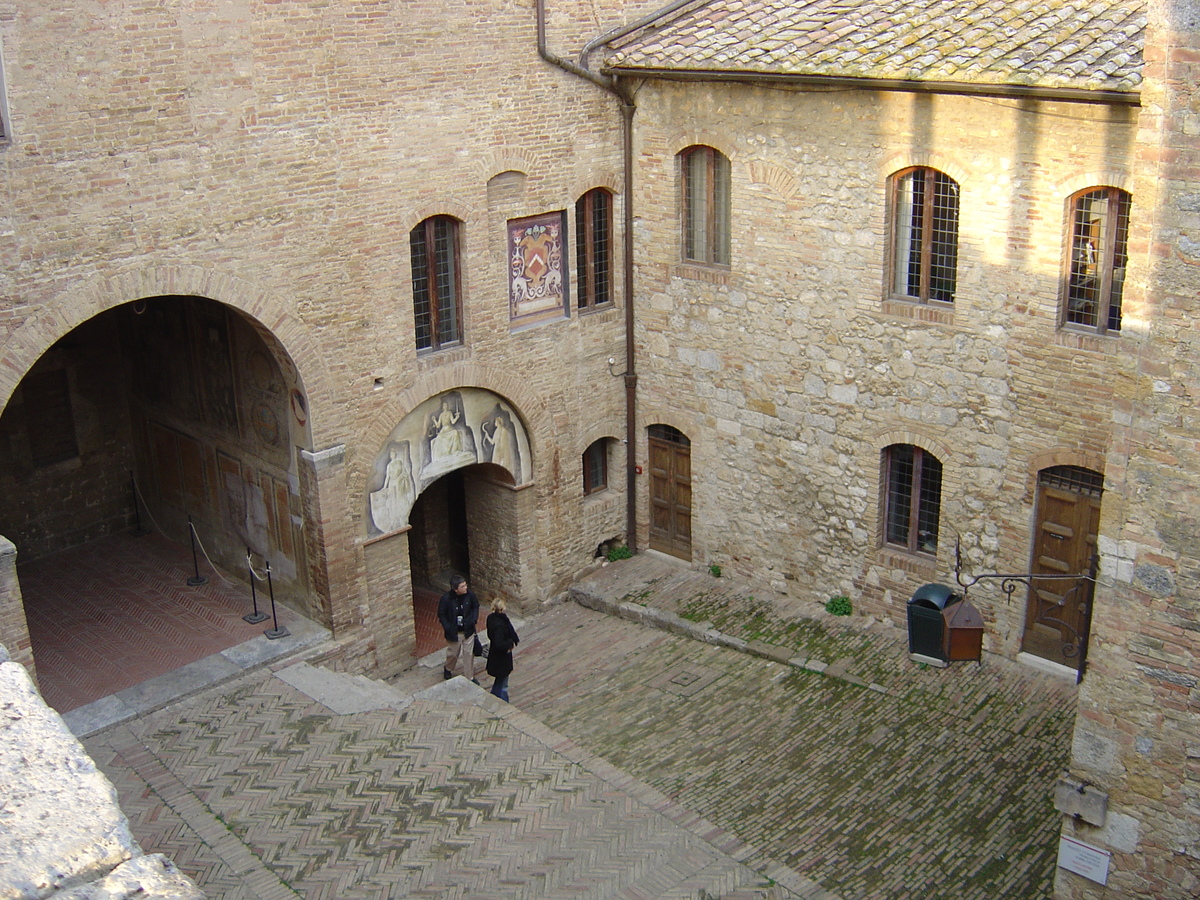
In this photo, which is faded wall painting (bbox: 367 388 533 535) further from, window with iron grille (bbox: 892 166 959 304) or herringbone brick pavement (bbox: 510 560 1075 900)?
window with iron grille (bbox: 892 166 959 304)

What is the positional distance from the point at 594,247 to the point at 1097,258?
632cm

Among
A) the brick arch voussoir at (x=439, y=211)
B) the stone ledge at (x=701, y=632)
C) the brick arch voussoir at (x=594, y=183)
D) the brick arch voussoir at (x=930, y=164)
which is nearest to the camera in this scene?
the brick arch voussoir at (x=930, y=164)

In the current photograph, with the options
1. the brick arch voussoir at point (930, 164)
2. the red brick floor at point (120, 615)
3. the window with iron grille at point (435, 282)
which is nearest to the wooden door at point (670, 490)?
the window with iron grille at point (435, 282)

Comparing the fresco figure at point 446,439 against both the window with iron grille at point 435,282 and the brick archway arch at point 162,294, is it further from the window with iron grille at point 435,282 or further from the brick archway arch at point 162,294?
the brick archway arch at point 162,294

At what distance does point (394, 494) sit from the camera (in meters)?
14.7

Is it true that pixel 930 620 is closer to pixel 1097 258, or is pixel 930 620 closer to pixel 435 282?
pixel 1097 258

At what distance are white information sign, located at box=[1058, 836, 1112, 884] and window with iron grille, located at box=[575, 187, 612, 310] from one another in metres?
9.13

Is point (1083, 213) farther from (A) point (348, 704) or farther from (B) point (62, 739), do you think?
(B) point (62, 739)

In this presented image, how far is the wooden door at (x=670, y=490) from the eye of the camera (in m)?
16.8

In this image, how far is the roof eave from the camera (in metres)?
11.1

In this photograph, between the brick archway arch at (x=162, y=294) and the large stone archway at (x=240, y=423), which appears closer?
the brick archway arch at (x=162, y=294)

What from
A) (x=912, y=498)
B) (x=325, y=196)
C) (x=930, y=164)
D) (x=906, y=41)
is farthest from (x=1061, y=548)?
(x=325, y=196)

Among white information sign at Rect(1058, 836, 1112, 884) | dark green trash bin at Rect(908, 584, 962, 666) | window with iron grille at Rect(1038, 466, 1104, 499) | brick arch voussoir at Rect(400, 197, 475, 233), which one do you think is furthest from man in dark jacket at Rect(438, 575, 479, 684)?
white information sign at Rect(1058, 836, 1112, 884)

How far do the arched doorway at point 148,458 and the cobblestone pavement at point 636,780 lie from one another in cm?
219
